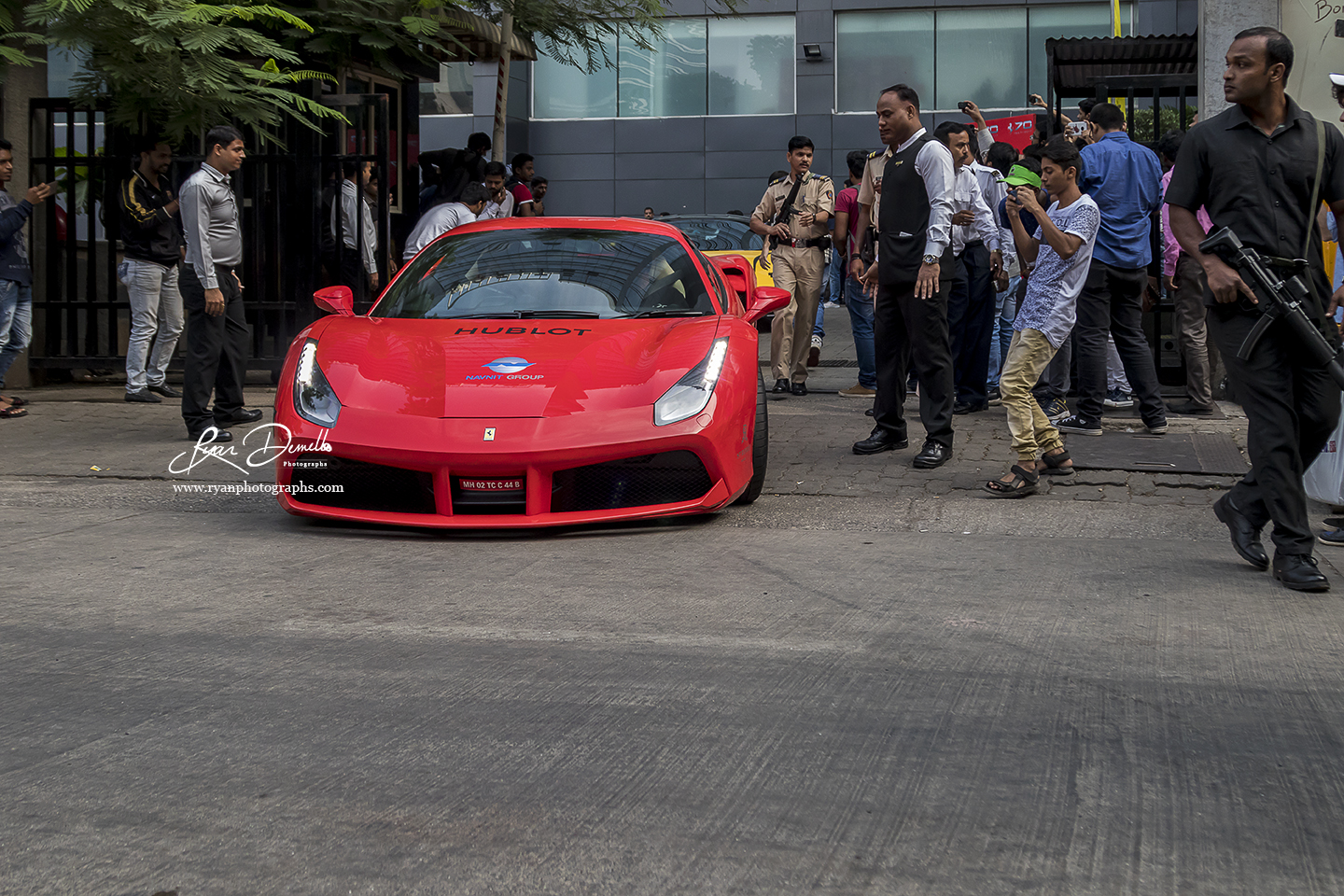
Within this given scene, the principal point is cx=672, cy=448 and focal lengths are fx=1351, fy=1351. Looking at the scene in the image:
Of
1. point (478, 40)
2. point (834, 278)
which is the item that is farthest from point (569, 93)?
point (478, 40)

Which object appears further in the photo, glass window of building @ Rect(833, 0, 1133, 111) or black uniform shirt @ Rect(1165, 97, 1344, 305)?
glass window of building @ Rect(833, 0, 1133, 111)

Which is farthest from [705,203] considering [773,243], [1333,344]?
[1333,344]

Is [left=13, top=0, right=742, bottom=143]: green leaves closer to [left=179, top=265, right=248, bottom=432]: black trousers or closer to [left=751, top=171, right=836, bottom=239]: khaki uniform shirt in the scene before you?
[left=179, top=265, right=248, bottom=432]: black trousers

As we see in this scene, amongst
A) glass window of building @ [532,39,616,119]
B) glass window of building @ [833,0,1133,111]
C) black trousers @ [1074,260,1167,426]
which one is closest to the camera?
black trousers @ [1074,260,1167,426]

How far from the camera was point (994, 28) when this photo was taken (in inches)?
1061

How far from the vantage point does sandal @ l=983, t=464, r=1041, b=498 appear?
660cm

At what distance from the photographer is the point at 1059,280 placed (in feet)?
22.0

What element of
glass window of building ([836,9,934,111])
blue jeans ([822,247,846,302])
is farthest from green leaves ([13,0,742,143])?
glass window of building ([836,9,934,111])

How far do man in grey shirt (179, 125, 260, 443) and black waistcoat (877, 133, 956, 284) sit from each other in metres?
3.89

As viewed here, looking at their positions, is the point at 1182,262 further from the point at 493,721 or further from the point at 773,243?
the point at 493,721

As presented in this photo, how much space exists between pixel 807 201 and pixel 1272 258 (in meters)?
6.39

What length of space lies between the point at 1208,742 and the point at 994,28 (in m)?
26.0

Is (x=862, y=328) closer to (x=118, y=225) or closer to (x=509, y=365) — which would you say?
(x=509, y=365)

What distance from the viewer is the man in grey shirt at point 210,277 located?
8008 mm
